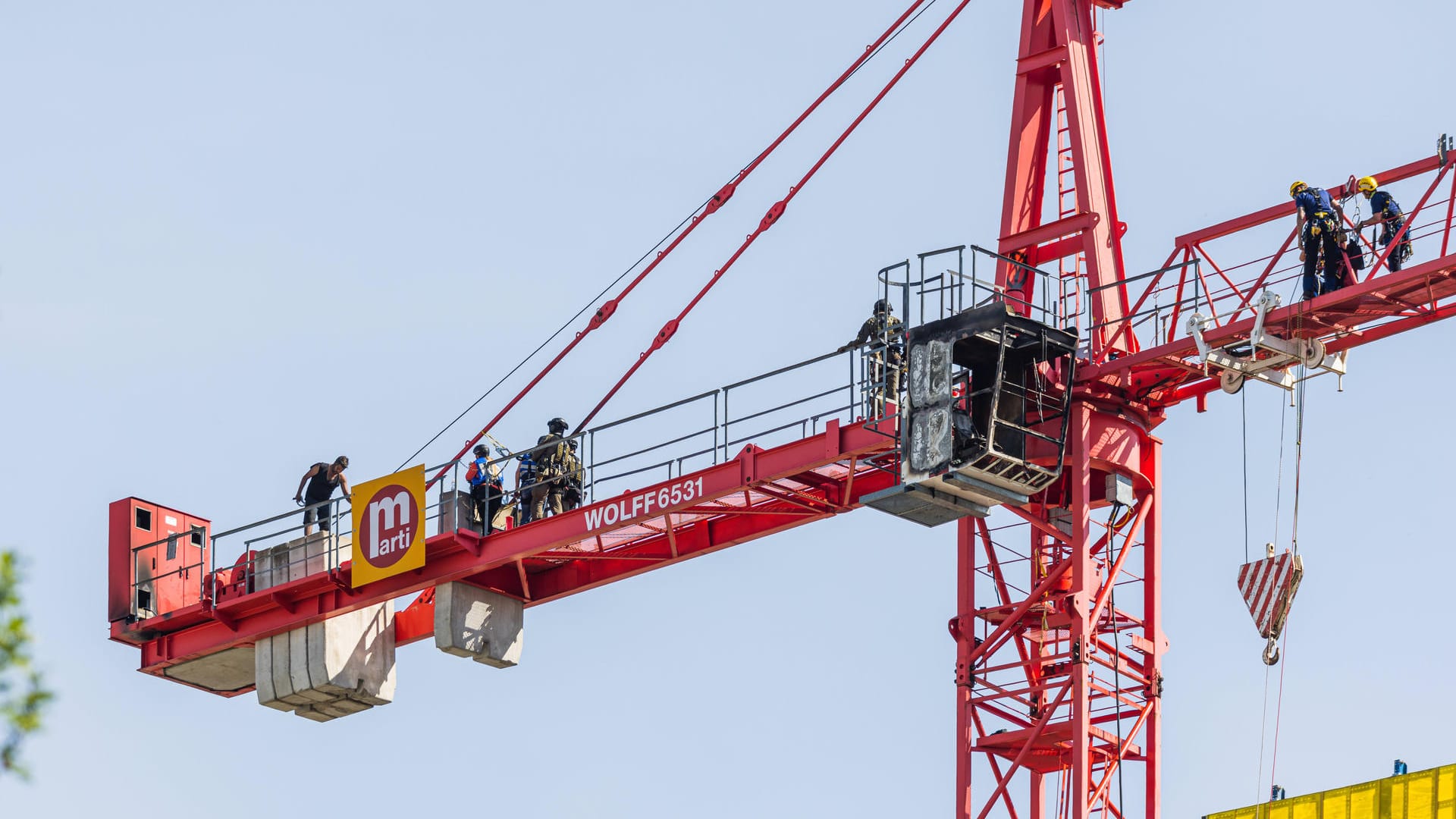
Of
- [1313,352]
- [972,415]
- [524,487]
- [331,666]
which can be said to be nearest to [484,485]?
[524,487]

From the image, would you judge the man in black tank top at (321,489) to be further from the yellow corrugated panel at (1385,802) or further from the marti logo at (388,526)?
the yellow corrugated panel at (1385,802)

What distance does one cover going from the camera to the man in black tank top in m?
38.7

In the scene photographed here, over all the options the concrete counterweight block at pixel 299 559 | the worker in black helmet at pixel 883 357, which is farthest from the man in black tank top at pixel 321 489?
the worker in black helmet at pixel 883 357

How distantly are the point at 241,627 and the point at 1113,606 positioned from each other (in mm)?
14990

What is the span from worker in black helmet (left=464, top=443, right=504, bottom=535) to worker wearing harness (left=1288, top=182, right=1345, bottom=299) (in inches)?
498

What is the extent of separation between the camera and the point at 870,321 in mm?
32156

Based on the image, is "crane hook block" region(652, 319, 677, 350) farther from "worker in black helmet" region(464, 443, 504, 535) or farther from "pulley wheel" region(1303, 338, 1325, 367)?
"pulley wheel" region(1303, 338, 1325, 367)

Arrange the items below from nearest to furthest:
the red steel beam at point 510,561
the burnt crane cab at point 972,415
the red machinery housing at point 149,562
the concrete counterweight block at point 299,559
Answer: the burnt crane cab at point 972,415, the red steel beam at point 510,561, the concrete counterweight block at point 299,559, the red machinery housing at point 149,562

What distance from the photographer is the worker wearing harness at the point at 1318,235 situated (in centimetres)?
3097

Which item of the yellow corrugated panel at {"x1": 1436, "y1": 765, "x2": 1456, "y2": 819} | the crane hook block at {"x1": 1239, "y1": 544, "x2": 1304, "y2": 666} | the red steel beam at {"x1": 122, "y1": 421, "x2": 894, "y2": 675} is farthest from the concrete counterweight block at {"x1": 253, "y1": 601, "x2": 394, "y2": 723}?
the yellow corrugated panel at {"x1": 1436, "y1": 765, "x2": 1456, "y2": 819}

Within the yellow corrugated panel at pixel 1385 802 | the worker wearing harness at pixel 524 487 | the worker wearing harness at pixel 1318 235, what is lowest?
the yellow corrugated panel at pixel 1385 802

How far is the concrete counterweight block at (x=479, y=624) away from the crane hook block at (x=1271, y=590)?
38.0 ft

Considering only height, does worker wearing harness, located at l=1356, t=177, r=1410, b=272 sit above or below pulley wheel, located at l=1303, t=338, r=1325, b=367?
above

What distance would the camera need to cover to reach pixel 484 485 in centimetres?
3631
